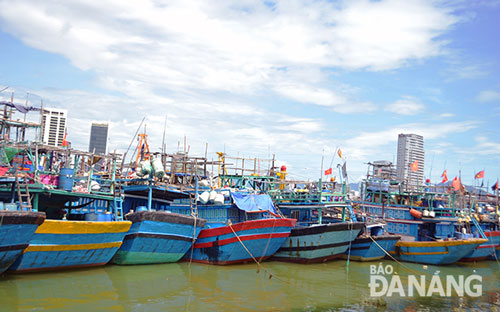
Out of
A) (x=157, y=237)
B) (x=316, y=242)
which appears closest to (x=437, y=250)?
(x=316, y=242)

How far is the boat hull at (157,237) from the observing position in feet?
50.8

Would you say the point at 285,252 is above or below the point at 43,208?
below

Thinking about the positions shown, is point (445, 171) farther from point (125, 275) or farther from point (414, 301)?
point (125, 275)

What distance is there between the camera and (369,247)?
68.4 ft

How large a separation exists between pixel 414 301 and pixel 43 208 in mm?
14489

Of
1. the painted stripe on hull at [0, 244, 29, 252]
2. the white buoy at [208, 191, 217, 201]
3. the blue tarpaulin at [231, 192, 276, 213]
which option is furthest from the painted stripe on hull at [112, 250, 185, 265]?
the painted stripe on hull at [0, 244, 29, 252]

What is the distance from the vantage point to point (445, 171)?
3152 centimetres

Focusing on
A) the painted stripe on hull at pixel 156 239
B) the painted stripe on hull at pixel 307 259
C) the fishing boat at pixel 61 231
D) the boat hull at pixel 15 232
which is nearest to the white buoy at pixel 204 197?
the painted stripe on hull at pixel 156 239

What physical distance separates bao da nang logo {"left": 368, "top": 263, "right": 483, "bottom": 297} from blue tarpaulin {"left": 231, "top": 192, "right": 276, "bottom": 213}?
5438 mm

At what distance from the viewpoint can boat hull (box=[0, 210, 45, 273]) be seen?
11.8 metres

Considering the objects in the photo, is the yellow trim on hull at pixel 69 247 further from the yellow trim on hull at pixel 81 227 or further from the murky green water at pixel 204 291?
the murky green water at pixel 204 291

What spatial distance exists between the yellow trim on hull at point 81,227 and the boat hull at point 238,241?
→ 3971 millimetres

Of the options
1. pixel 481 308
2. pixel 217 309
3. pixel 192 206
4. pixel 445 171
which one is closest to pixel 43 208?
pixel 192 206

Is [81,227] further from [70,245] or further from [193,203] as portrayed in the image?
[193,203]
